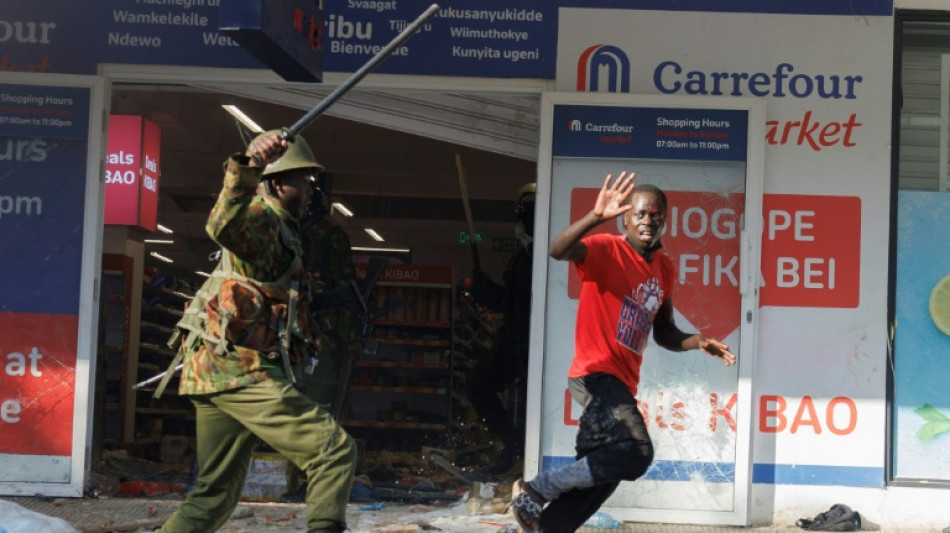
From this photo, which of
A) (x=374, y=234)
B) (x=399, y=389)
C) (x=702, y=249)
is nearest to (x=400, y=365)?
(x=399, y=389)

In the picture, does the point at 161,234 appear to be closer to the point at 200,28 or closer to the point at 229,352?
the point at 200,28

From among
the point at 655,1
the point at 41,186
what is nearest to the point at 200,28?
the point at 41,186

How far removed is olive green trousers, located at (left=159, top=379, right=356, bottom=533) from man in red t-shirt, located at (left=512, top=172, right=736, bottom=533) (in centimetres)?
118

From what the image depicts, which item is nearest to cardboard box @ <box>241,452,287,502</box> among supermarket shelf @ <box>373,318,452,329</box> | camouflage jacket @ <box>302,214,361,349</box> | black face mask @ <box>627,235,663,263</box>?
camouflage jacket @ <box>302,214,361,349</box>

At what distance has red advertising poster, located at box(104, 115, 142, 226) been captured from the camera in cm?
1099

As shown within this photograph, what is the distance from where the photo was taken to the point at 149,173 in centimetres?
1155

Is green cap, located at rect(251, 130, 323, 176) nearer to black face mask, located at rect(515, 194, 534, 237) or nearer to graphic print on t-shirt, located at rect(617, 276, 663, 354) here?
graphic print on t-shirt, located at rect(617, 276, 663, 354)

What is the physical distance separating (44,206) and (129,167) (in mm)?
3192

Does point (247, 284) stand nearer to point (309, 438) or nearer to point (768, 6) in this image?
point (309, 438)

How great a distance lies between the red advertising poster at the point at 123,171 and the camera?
10992mm

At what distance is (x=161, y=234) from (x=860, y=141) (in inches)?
566

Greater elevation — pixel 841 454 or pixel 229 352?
pixel 229 352

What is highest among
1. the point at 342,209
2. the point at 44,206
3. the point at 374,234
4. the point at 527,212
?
the point at 342,209

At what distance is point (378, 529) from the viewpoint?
24.0 ft
